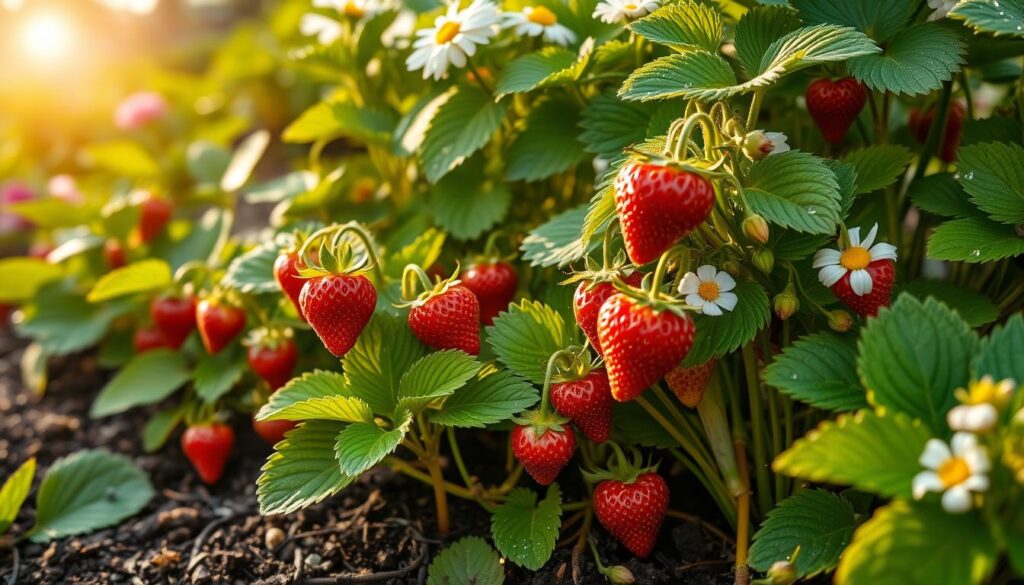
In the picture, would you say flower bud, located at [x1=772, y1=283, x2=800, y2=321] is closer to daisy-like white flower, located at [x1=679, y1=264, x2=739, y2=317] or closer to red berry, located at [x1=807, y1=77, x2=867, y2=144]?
daisy-like white flower, located at [x1=679, y1=264, x2=739, y2=317]

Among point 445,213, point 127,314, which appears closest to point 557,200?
point 445,213

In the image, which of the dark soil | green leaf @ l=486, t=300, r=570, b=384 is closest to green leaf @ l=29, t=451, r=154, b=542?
the dark soil

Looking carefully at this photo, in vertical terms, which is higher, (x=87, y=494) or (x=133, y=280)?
(x=133, y=280)

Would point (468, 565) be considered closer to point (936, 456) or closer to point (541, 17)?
point (936, 456)

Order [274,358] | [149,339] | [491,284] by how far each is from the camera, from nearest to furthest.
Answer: [491,284], [274,358], [149,339]

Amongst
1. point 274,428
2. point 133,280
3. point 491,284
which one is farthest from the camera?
point 133,280

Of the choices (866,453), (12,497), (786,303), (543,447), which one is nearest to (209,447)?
(12,497)

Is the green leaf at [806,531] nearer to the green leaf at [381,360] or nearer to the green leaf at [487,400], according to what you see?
the green leaf at [487,400]
